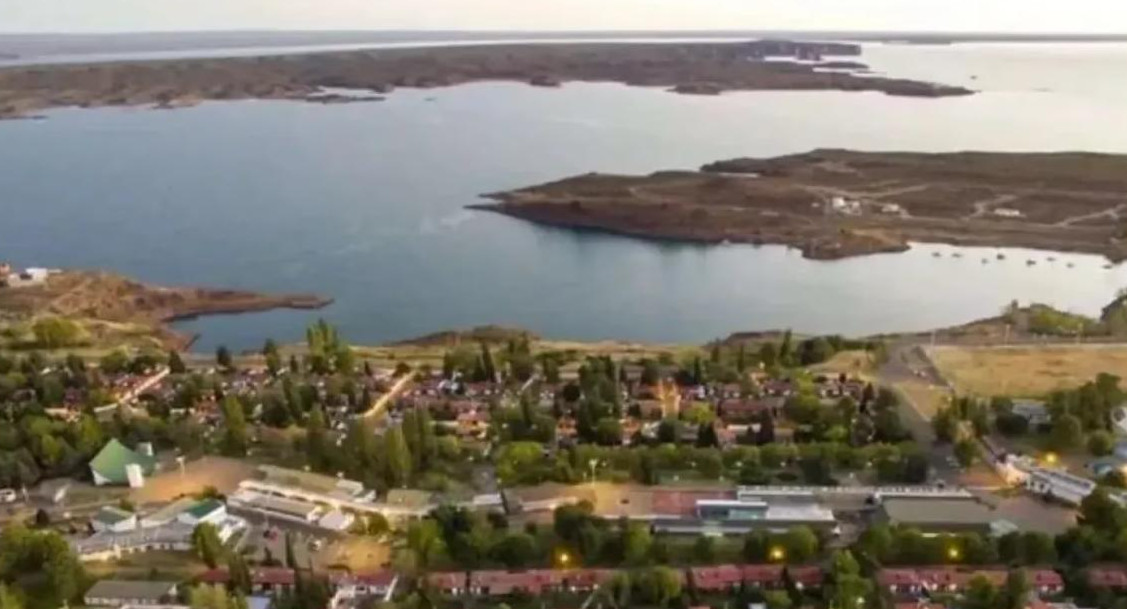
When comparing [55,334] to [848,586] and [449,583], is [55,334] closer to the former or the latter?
[449,583]

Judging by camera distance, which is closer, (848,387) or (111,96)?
(848,387)

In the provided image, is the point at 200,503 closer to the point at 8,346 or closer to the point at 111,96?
the point at 8,346

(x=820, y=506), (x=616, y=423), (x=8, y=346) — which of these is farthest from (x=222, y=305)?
(x=820, y=506)

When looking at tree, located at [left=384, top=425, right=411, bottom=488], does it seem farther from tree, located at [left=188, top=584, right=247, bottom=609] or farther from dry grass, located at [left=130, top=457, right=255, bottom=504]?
tree, located at [left=188, top=584, right=247, bottom=609]

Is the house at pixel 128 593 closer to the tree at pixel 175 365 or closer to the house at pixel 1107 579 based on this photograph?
the tree at pixel 175 365

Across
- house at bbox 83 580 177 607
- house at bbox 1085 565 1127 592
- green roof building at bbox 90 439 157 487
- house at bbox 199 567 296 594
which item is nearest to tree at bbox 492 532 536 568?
house at bbox 199 567 296 594

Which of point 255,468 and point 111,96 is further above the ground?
point 111,96
